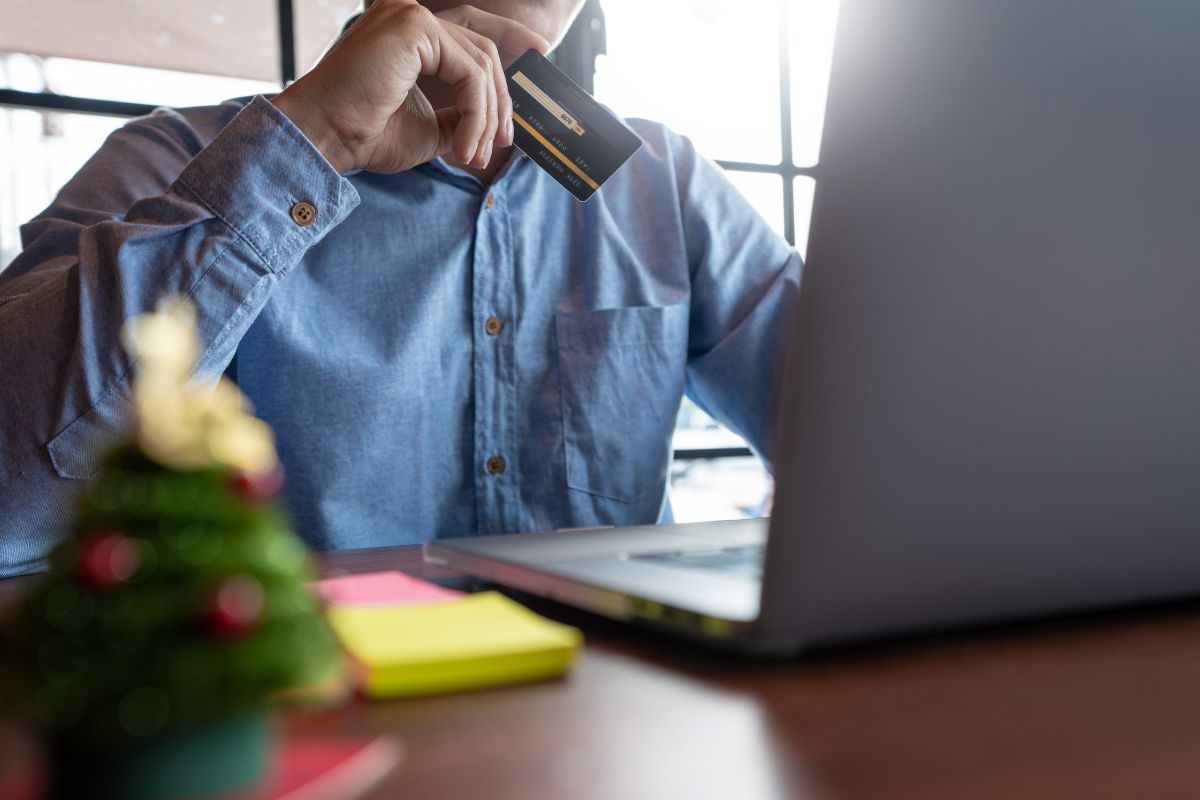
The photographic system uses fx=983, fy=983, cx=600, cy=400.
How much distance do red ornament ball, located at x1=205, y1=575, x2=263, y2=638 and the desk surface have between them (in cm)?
7

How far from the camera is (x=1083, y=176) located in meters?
0.41

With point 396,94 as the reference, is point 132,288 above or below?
below

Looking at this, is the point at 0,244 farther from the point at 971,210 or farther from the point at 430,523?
the point at 971,210

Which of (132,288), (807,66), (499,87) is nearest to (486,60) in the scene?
(499,87)

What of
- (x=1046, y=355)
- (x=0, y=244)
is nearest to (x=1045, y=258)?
(x=1046, y=355)

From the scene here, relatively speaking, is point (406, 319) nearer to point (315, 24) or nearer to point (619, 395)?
point (619, 395)

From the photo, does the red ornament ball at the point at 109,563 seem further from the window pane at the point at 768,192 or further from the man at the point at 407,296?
the window pane at the point at 768,192

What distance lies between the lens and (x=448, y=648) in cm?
39

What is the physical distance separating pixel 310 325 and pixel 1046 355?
2.93 ft

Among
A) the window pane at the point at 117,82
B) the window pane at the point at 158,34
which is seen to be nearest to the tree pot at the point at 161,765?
the window pane at the point at 117,82

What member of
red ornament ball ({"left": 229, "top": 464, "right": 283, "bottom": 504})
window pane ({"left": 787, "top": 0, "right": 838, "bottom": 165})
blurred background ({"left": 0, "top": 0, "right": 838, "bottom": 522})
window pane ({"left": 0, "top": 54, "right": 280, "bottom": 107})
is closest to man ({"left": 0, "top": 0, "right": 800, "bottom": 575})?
blurred background ({"left": 0, "top": 0, "right": 838, "bottom": 522})

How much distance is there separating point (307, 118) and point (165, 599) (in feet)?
2.67

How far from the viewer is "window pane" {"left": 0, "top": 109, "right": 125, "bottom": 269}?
197 cm

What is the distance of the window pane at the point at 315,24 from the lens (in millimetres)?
2135
